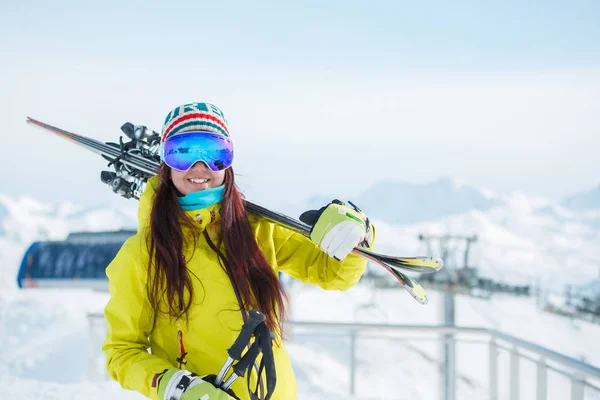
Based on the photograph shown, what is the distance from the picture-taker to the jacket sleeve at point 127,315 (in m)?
1.43

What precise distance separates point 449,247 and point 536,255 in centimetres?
6958

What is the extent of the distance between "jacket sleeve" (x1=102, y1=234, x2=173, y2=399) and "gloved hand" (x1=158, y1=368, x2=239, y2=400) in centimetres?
8

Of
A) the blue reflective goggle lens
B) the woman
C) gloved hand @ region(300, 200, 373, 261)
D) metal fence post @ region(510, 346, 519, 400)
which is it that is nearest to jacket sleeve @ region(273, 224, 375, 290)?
the woman

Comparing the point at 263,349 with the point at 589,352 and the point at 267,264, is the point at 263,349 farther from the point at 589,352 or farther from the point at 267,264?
the point at 589,352

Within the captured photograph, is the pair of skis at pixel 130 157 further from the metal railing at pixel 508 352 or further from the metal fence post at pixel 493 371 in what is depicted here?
the metal fence post at pixel 493 371

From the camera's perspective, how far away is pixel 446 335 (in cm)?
386

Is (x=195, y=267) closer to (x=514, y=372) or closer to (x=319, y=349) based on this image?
(x=514, y=372)

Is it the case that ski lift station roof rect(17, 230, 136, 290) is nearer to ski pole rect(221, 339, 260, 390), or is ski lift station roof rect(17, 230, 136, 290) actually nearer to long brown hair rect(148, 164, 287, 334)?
long brown hair rect(148, 164, 287, 334)

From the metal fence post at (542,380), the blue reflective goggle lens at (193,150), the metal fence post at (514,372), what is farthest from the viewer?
the metal fence post at (514,372)

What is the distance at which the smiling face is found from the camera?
5.16 feet

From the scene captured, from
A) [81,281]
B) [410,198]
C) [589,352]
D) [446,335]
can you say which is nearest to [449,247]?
[446,335]

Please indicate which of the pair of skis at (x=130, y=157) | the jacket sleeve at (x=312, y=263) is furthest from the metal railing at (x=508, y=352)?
the pair of skis at (x=130, y=157)

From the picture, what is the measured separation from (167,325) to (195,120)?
638 mm

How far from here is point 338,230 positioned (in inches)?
59.2
